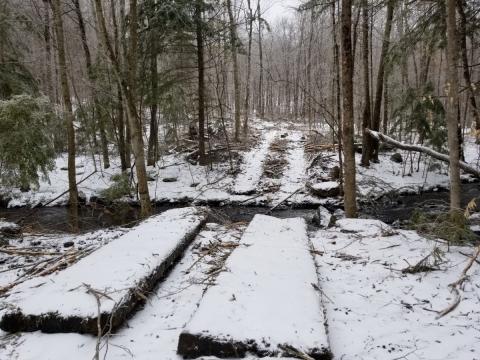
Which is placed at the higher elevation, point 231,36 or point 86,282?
point 231,36

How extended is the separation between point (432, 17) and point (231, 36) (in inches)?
349

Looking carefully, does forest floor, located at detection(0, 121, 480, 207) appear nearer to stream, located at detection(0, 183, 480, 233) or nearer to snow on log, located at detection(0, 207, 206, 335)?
stream, located at detection(0, 183, 480, 233)

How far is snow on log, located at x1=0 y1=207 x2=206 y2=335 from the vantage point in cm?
307

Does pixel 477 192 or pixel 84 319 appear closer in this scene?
pixel 84 319

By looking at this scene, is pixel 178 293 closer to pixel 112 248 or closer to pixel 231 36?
pixel 112 248

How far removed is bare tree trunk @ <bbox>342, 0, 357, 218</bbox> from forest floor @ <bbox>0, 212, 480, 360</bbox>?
6.17ft

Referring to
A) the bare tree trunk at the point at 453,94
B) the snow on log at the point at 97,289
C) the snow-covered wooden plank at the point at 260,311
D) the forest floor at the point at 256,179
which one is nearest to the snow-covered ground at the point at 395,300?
the snow-covered wooden plank at the point at 260,311

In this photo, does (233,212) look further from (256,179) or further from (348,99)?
(348,99)

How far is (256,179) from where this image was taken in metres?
15.4

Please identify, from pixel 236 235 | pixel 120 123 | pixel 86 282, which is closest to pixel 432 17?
pixel 236 235

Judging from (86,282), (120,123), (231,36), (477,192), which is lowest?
(477,192)

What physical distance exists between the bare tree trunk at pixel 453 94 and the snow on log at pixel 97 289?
4.03 m

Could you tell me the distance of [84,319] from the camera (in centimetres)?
304

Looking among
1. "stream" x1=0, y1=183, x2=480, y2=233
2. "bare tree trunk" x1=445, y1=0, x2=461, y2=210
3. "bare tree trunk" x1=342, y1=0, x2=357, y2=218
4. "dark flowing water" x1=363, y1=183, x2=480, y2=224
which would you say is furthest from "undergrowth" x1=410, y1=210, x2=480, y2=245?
"stream" x1=0, y1=183, x2=480, y2=233
